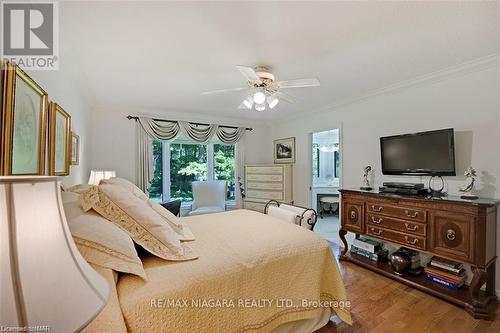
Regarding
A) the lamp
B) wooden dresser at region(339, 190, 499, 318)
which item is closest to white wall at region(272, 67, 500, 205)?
wooden dresser at region(339, 190, 499, 318)

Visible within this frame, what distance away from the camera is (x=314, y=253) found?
1.65 metres

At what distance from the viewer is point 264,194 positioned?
470cm

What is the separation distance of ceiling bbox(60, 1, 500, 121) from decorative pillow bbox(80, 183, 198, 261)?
1198 millimetres

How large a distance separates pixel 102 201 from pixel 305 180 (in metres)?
3.81

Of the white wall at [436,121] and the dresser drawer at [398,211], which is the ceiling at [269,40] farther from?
the dresser drawer at [398,211]

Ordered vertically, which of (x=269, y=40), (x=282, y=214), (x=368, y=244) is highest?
(x=269, y=40)

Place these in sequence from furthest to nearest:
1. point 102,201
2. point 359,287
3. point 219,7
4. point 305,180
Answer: point 305,180
point 359,287
point 219,7
point 102,201

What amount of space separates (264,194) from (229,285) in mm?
3490

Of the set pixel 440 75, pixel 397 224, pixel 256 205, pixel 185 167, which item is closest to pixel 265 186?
pixel 256 205

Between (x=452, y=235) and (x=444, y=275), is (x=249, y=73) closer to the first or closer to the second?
(x=452, y=235)

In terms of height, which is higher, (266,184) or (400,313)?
(266,184)

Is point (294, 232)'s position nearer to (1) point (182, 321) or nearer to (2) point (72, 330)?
(1) point (182, 321)

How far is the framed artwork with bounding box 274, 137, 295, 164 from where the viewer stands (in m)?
4.81

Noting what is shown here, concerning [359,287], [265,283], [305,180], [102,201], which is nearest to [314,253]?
[265,283]
